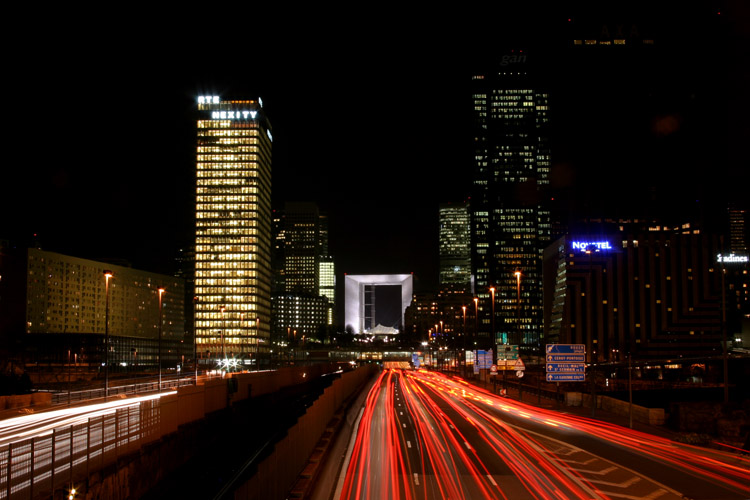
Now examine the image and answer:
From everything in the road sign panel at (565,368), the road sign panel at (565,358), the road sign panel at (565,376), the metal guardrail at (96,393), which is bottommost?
the metal guardrail at (96,393)

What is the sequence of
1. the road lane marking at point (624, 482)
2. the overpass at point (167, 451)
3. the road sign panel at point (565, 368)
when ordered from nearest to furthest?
the overpass at point (167, 451) < the road lane marking at point (624, 482) < the road sign panel at point (565, 368)

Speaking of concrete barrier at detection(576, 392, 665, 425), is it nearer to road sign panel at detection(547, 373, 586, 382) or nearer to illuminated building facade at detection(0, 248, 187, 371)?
road sign panel at detection(547, 373, 586, 382)

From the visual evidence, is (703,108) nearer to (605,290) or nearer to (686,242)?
(686,242)

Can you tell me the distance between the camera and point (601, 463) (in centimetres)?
2422

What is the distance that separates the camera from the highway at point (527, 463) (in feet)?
63.2

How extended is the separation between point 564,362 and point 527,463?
19383 millimetres

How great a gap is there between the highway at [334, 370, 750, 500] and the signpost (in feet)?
10.5

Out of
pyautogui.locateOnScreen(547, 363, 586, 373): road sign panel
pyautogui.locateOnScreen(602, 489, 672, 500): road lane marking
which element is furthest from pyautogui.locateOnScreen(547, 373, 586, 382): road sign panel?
pyautogui.locateOnScreen(602, 489, 672, 500): road lane marking

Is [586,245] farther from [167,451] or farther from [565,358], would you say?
[167,451]

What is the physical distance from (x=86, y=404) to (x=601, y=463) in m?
34.0

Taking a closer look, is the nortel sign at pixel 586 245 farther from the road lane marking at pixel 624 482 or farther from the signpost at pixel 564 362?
the road lane marking at pixel 624 482

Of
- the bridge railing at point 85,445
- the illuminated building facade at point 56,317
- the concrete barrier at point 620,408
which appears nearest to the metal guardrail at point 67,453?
the bridge railing at point 85,445

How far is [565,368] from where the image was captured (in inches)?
1666

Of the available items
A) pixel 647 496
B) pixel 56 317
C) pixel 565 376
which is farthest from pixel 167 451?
pixel 56 317
